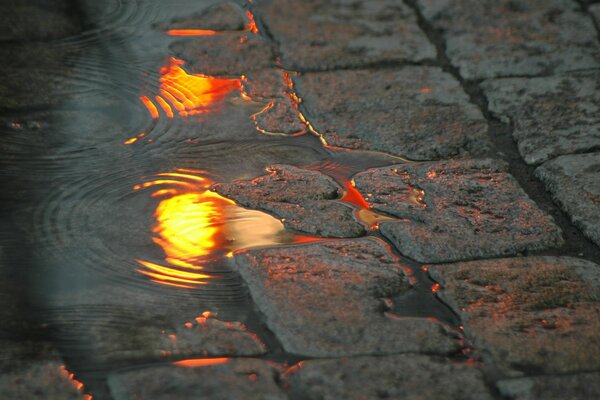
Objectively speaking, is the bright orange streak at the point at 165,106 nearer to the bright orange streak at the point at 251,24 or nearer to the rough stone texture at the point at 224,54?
the rough stone texture at the point at 224,54

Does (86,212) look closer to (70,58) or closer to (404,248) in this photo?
(404,248)

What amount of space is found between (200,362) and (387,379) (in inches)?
14.1

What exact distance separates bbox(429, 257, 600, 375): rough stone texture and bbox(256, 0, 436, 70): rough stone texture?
1.21 meters

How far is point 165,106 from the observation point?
279cm

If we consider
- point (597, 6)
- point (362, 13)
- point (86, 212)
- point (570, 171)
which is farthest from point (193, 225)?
point (597, 6)

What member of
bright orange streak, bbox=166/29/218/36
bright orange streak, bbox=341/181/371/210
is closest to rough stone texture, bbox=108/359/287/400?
bright orange streak, bbox=341/181/371/210

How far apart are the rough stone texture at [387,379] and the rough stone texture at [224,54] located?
4.93 feet

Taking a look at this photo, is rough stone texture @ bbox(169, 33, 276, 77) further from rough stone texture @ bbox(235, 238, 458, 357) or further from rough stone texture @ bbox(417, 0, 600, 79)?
rough stone texture @ bbox(235, 238, 458, 357)

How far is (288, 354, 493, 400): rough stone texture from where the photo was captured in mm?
1618

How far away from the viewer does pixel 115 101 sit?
282 centimetres

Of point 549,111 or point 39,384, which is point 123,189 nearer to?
point 39,384

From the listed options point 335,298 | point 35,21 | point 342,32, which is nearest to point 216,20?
point 342,32

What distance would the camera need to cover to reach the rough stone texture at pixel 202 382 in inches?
63.6

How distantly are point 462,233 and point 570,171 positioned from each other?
0.44 m
